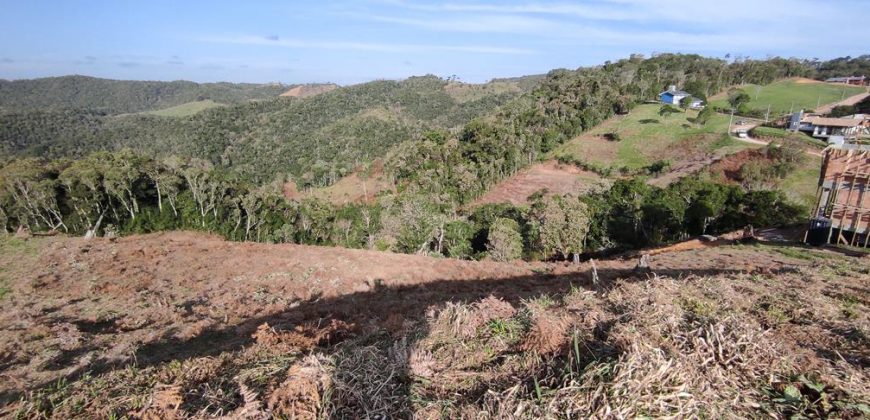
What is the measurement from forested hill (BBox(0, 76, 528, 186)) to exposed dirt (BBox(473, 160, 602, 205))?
156 feet

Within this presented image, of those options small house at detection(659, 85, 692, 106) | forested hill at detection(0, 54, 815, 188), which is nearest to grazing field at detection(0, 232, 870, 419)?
forested hill at detection(0, 54, 815, 188)

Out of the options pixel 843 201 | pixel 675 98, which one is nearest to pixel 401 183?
pixel 675 98

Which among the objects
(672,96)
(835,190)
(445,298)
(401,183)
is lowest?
(401,183)

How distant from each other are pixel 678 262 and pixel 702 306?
1220 cm

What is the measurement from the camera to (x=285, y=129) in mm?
140625

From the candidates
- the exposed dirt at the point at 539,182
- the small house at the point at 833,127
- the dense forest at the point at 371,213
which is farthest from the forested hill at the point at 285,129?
the small house at the point at 833,127

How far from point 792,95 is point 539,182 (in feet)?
190

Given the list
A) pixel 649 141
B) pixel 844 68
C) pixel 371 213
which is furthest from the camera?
pixel 844 68

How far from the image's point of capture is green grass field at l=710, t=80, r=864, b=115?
228ft

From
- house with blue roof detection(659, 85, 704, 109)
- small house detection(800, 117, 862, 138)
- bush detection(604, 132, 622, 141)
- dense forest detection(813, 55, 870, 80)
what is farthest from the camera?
dense forest detection(813, 55, 870, 80)

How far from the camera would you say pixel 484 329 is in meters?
4.54

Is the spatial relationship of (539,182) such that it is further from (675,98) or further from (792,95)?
(792,95)

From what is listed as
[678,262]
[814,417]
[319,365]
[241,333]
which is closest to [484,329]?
[319,365]

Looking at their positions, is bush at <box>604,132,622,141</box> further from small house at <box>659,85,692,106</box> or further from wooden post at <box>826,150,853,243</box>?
wooden post at <box>826,150,853,243</box>
